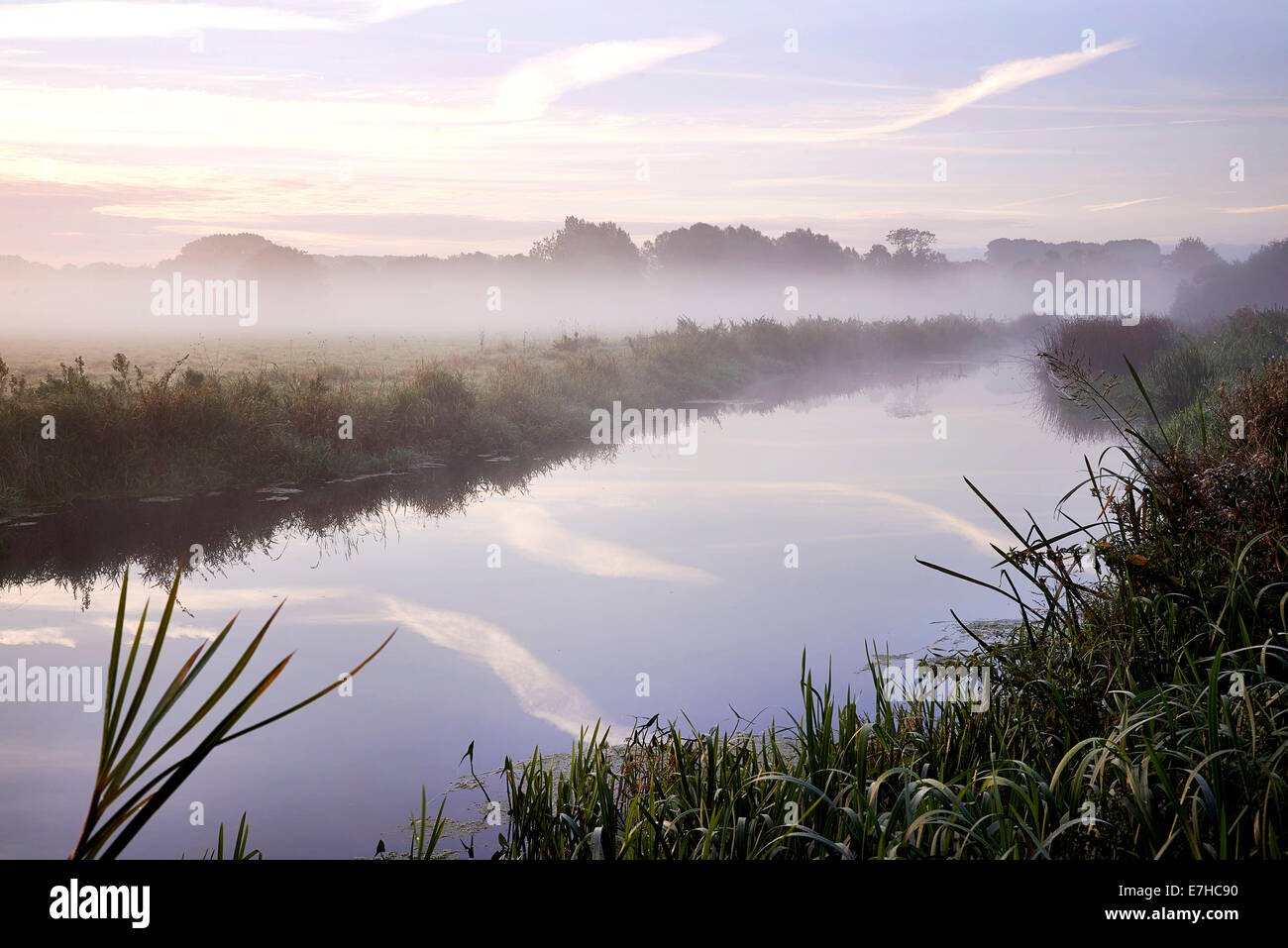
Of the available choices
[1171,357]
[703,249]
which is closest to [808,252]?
[703,249]

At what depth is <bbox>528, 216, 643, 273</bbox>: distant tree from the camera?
5856 cm

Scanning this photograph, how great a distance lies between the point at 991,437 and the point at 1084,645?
1444 centimetres

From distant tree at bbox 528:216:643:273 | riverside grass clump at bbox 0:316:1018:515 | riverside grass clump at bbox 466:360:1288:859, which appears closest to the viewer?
riverside grass clump at bbox 466:360:1288:859

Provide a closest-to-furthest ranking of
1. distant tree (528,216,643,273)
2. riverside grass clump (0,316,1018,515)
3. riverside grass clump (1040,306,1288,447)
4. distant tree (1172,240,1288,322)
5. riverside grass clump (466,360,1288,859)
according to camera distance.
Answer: riverside grass clump (466,360,1288,859) → riverside grass clump (0,316,1018,515) → riverside grass clump (1040,306,1288,447) → distant tree (1172,240,1288,322) → distant tree (528,216,643,273)

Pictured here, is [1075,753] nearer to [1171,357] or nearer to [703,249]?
[1171,357]

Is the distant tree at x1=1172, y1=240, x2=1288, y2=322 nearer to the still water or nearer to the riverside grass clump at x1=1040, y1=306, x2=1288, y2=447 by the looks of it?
the riverside grass clump at x1=1040, y1=306, x2=1288, y2=447

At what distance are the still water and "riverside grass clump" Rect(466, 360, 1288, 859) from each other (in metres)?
0.85

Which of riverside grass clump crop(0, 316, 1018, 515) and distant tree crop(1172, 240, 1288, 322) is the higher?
distant tree crop(1172, 240, 1288, 322)

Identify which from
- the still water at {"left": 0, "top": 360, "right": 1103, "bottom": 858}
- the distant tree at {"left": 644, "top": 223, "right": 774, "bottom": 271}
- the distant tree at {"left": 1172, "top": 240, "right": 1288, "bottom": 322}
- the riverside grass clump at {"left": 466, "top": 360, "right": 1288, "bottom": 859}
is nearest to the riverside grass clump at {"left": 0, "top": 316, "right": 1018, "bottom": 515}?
the still water at {"left": 0, "top": 360, "right": 1103, "bottom": 858}

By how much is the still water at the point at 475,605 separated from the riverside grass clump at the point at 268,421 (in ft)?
2.04

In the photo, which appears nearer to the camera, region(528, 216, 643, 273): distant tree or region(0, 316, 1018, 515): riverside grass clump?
region(0, 316, 1018, 515): riverside grass clump

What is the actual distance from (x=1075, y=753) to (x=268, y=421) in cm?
1222
